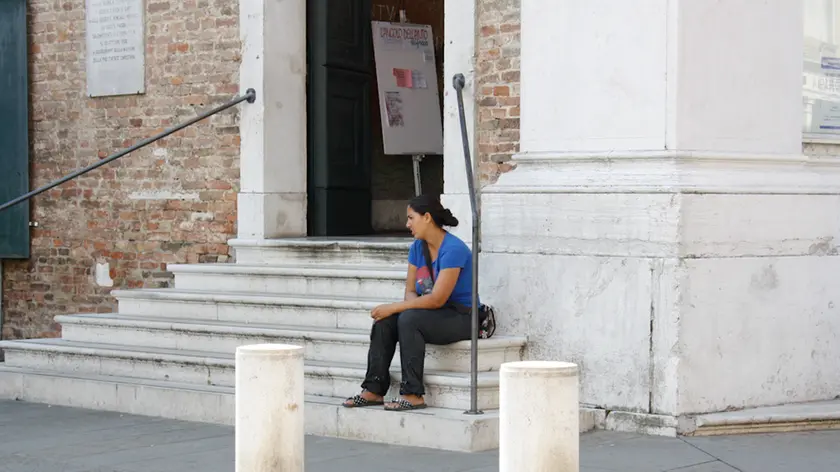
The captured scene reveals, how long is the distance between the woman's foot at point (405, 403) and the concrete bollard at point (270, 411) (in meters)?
1.97

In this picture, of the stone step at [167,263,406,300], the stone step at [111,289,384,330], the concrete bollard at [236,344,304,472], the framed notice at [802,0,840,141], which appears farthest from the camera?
the stone step at [167,263,406,300]

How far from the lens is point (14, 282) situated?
12352 millimetres

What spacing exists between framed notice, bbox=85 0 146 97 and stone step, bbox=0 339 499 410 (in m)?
2.45

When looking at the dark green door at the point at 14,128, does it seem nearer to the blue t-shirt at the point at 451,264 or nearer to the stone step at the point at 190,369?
the stone step at the point at 190,369

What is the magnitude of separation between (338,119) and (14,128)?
10.1 ft

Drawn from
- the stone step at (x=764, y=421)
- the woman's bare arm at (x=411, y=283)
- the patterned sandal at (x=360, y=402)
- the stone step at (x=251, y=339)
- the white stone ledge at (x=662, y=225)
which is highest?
the white stone ledge at (x=662, y=225)

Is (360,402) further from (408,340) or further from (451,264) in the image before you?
(451,264)

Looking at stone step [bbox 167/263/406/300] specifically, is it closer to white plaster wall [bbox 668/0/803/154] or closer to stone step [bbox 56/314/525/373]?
stone step [bbox 56/314/525/373]

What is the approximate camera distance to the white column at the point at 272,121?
34.4 feet

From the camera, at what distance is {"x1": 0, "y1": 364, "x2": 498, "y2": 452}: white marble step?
7.24 m

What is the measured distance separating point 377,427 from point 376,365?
34 centimetres

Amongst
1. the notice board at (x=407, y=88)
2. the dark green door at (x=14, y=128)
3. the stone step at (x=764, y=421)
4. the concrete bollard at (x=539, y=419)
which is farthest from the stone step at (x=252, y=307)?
the concrete bollard at (x=539, y=419)

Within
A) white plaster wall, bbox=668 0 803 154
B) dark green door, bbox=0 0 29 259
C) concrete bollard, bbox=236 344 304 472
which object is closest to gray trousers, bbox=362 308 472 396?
white plaster wall, bbox=668 0 803 154

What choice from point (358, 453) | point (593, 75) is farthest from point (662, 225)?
point (358, 453)
